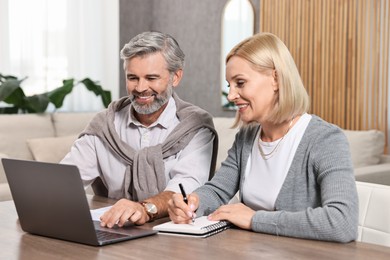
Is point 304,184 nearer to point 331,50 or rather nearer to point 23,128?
point 331,50

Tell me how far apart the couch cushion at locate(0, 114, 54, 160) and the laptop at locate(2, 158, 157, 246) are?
2892 mm

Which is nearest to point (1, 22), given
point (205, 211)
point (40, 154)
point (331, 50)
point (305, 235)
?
point (40, 154)

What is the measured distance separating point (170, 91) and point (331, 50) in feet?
6.74

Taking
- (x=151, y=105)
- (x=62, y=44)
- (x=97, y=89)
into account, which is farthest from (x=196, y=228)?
(x=62, y=44)

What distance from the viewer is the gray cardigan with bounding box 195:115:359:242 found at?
158 cm

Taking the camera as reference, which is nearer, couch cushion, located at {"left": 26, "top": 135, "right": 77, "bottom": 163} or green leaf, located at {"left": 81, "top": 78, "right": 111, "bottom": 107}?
couch cushion, located at {"left": 26, "top": 135, "right": 77, "bottom": 163}

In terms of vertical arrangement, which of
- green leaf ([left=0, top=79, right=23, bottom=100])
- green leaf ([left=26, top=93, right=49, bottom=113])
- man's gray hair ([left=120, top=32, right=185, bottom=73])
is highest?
man's gray hair ([left=120, top=32, right=185, bottom=73])

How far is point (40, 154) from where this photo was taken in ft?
→ 14.7

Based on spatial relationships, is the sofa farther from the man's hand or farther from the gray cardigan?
the man's hand

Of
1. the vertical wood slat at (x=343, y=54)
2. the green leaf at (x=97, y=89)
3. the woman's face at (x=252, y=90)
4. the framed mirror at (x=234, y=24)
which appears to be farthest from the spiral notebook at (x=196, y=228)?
the green leaf at (x=97, y=89)

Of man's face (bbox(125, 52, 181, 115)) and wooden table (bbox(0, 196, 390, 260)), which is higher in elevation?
man's face (bbox(125, 52, 181, 115))

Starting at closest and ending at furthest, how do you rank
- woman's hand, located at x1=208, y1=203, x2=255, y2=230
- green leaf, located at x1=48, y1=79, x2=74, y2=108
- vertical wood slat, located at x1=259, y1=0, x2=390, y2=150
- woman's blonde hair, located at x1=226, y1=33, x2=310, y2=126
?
1. woman's hand, located at x1=208, y1=203, x2=255, y2=230
2. woman's blonde hair, located at x1=226, y1=33, x2=310, y2=126
3. vertical wood slat, located at x1=259, y1=0, x2=390, y2=150
4. green leaf, located at x1=48, y1=79, x2=74, y2=108

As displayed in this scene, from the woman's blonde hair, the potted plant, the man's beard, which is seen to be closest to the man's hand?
the woman's blonde hair

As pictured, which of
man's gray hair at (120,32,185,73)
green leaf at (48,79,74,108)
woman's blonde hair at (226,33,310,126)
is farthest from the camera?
green leaf at (48,79,74,108)
